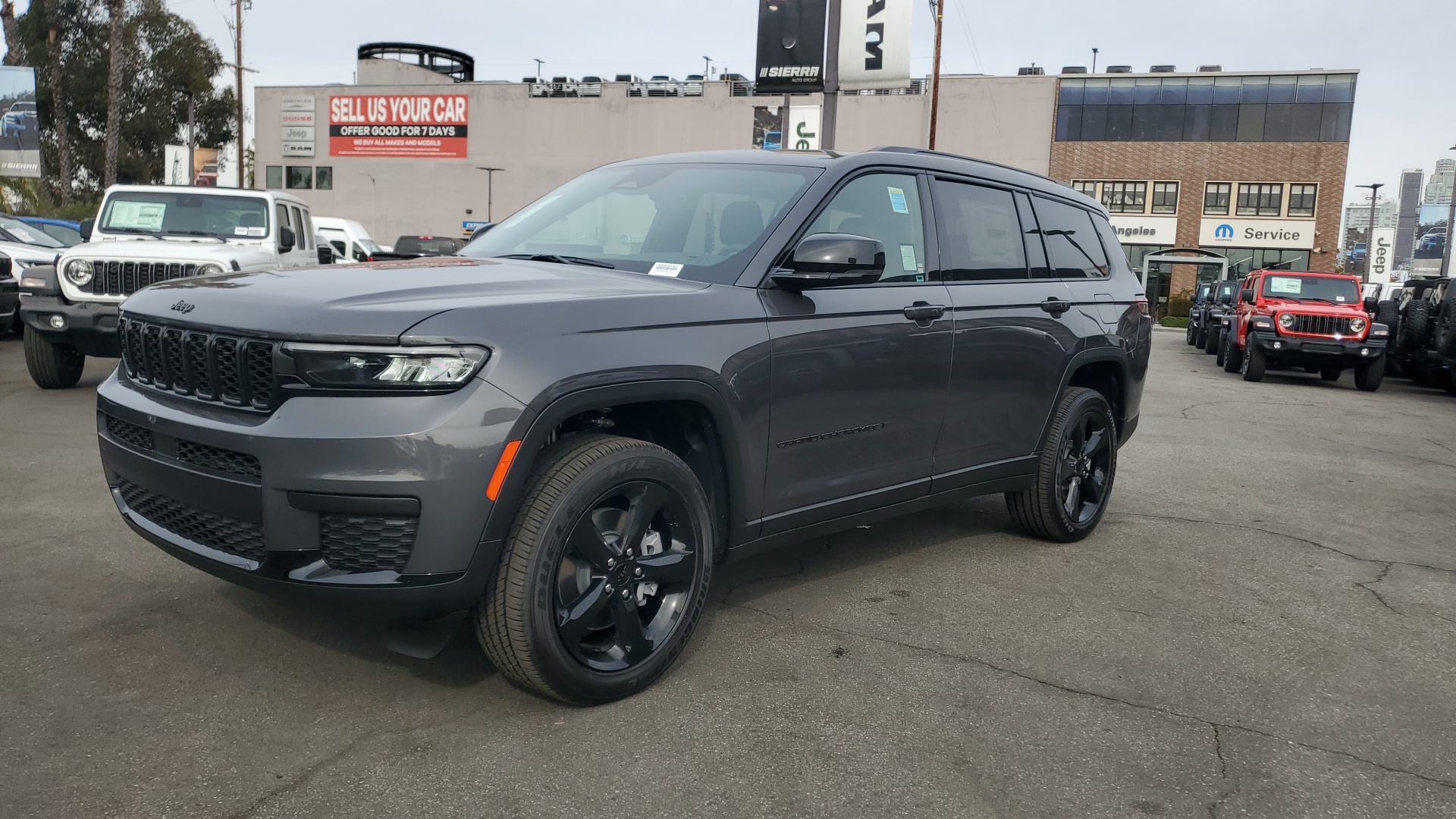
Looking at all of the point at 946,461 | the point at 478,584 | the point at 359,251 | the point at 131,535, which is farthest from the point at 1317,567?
the point at 359,251

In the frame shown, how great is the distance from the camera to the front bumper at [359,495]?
2.82 metres

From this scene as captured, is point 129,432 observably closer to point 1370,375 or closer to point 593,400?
point 593,400

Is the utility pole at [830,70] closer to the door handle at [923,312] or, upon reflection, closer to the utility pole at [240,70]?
the door handle at [923,312]

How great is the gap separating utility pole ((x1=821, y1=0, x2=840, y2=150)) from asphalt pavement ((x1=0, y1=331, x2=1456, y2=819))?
16.1 meters

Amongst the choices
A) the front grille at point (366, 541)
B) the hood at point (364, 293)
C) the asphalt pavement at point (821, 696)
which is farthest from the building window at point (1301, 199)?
the front grille at point (366, 541)

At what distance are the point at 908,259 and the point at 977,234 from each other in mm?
589

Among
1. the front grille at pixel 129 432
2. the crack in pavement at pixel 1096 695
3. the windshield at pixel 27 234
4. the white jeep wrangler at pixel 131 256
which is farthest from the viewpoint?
the windshield at pixel 27 234

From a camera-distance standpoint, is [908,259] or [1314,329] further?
[1314,329]

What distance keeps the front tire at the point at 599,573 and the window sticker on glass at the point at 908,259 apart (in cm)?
145

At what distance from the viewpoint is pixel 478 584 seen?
9.78ft

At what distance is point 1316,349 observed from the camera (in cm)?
1672

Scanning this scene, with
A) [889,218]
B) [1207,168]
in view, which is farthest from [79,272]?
[1207,168]

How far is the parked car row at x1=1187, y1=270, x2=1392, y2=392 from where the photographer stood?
16500 mm

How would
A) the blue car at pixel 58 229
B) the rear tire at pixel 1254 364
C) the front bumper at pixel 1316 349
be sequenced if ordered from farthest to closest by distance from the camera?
the blue car at pixel 58 229
the rear tire at pixel 1254 364
the front bumper at pixel 1316 349
